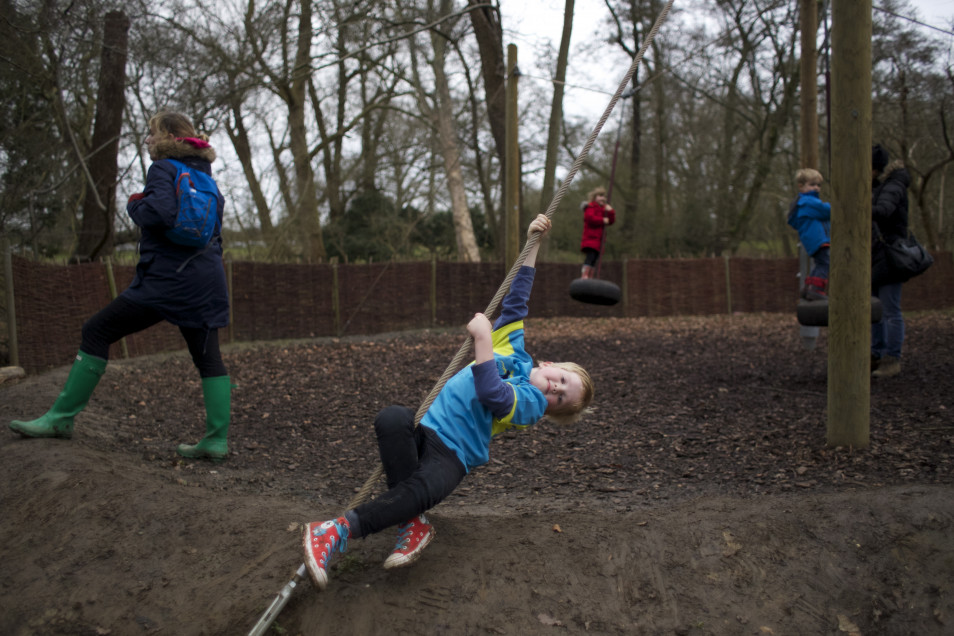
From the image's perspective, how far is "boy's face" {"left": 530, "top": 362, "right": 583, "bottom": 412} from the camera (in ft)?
9.26

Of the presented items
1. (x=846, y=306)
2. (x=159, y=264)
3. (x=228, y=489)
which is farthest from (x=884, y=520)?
(x=159, y=264)

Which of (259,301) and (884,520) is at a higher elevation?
(259,301)

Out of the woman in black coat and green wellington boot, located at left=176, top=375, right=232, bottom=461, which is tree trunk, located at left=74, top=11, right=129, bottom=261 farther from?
the woman in black coat

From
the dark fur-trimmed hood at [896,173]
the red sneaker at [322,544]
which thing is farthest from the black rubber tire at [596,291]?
the red sneaker at [322,544]

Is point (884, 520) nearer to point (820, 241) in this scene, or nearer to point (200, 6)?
point (820, 241)

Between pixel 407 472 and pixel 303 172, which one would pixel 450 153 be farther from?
pixel 407 472

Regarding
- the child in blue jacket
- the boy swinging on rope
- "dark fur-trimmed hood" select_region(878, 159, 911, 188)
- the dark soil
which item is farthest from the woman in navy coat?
"dark fur-trimmed hood" select_region(878, 159, 911, 188)

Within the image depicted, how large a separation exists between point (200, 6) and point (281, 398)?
27.9ft

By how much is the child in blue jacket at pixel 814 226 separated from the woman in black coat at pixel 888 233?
17.7 inches

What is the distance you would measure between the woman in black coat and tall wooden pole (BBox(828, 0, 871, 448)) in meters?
1.61

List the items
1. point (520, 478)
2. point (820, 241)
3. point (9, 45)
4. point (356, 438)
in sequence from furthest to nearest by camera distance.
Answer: point (9, 45)
point (820, 241)
point (356, 438)
point (520, 478)

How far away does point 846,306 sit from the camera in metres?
3.89

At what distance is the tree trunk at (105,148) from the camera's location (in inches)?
389

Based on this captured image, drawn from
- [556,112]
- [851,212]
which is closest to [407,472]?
[851,212]
